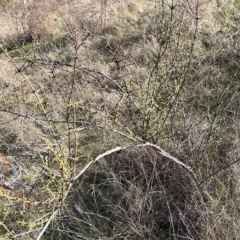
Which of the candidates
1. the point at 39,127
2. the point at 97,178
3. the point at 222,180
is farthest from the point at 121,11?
the point at 222,180

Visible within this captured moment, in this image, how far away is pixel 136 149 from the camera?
315 cm

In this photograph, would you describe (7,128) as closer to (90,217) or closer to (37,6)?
(90,217)

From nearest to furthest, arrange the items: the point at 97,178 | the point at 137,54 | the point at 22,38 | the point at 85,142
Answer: the point at 97,178
the point at 85,142
the point at 137,54
the point at 22,38

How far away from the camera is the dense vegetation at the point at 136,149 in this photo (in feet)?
7.00

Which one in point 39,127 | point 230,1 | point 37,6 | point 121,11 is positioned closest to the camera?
point 39,127

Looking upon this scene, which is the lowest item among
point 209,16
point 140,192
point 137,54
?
point 140,192

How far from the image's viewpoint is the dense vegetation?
2133 mm

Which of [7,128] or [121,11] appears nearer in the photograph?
[7,128]

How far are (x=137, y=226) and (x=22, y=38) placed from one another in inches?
184

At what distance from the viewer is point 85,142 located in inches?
144

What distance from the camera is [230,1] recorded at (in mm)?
4996

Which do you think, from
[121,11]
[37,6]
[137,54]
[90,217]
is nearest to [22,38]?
[37,6]

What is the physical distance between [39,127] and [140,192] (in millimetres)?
1520

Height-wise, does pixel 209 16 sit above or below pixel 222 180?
above
